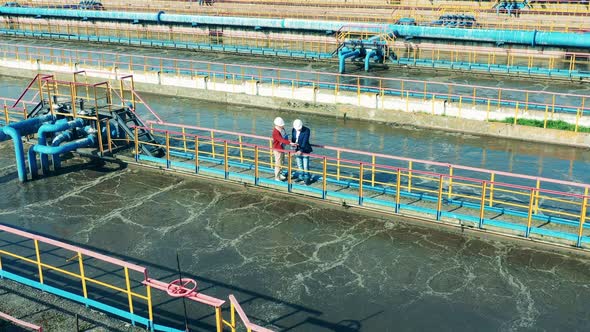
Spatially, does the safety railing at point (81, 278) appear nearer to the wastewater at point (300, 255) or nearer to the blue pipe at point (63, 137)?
the wastewater at point (300, 255)

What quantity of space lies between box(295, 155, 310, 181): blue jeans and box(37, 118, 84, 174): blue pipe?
6570mm

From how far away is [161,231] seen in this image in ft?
45.4

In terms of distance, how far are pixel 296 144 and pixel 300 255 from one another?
3180mm

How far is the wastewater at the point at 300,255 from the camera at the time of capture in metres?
10.6

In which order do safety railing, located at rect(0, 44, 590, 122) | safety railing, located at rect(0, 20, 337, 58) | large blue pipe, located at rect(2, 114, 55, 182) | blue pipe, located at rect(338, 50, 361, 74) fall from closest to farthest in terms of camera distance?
large blue pipe, located at rect(2, 114, 55, 182) → safety railing, located at rect(0, 44, 590, 122) → blue pipe, located at rect(338, 50, 361, 74) → safety railing, located at rect(0, 20, 337, 58)

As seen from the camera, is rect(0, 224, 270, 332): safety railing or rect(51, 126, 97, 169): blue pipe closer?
rect(0, 224, 270, 332): safety railing

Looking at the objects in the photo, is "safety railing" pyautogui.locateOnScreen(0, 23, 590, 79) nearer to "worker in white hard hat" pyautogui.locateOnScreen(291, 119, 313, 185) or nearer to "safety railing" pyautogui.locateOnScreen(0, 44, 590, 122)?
"safety railing" pyautogui.locateOnScreen(0, 44, 590, 122)

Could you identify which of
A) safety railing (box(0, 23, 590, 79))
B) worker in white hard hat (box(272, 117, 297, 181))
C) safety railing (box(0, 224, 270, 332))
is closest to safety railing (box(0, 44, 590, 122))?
safety railing (box(0, 23, 590, 79))

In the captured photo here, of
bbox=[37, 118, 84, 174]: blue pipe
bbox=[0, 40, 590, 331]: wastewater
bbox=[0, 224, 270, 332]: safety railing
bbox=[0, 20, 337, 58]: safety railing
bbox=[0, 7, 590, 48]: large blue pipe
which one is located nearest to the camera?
bbox=[0, 224, 270, 332]: safety railing

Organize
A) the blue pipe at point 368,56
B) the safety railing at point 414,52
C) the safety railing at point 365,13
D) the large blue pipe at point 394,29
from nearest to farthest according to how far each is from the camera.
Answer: the safety railing at point 414,52
the blue pipe at point 368,56
the large blue pipe at point 394,29
the safety railing at point 365,13

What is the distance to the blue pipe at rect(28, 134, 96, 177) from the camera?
642 inches

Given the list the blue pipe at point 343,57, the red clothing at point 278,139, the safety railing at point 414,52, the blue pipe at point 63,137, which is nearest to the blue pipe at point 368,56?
the blue pipe at point 343,57

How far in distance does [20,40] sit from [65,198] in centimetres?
3457

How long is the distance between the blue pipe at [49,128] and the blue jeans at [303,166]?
21.6ft
